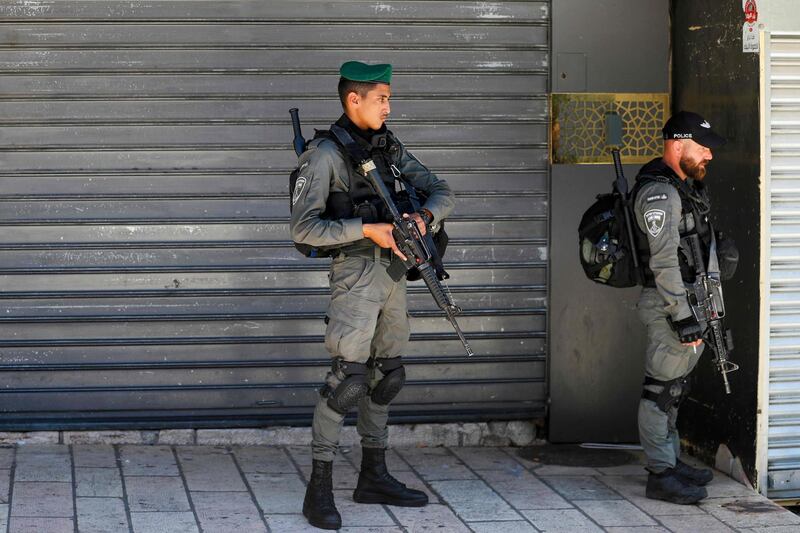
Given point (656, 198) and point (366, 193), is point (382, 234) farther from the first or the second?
point (656, 198)

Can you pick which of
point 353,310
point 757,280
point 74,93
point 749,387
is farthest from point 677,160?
point 74,93

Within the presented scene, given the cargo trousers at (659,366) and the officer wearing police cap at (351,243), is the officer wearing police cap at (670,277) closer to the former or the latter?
the cargo trousers at (659,366)

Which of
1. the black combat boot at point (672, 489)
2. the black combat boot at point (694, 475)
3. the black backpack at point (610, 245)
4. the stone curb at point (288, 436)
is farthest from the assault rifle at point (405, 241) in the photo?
the stone curb at point (288, 436)

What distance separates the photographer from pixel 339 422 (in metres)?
6.11

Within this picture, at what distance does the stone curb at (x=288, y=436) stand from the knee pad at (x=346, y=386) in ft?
5.39

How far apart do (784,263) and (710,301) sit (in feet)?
2.36

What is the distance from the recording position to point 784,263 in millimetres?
6887

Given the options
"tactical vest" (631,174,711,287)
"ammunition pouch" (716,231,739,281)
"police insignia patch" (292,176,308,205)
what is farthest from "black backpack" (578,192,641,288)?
"police insignia patch" (292,176,308,205)

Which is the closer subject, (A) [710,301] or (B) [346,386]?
(B) [346,386]

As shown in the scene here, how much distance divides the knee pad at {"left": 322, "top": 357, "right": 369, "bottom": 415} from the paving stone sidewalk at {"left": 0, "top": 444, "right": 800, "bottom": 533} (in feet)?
1.98

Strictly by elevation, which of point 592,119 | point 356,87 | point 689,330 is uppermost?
point 356,87

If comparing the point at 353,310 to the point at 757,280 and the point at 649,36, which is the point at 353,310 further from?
the point at 649,36

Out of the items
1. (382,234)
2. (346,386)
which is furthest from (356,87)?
(346,386)

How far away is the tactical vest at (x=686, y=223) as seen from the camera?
648 cm
